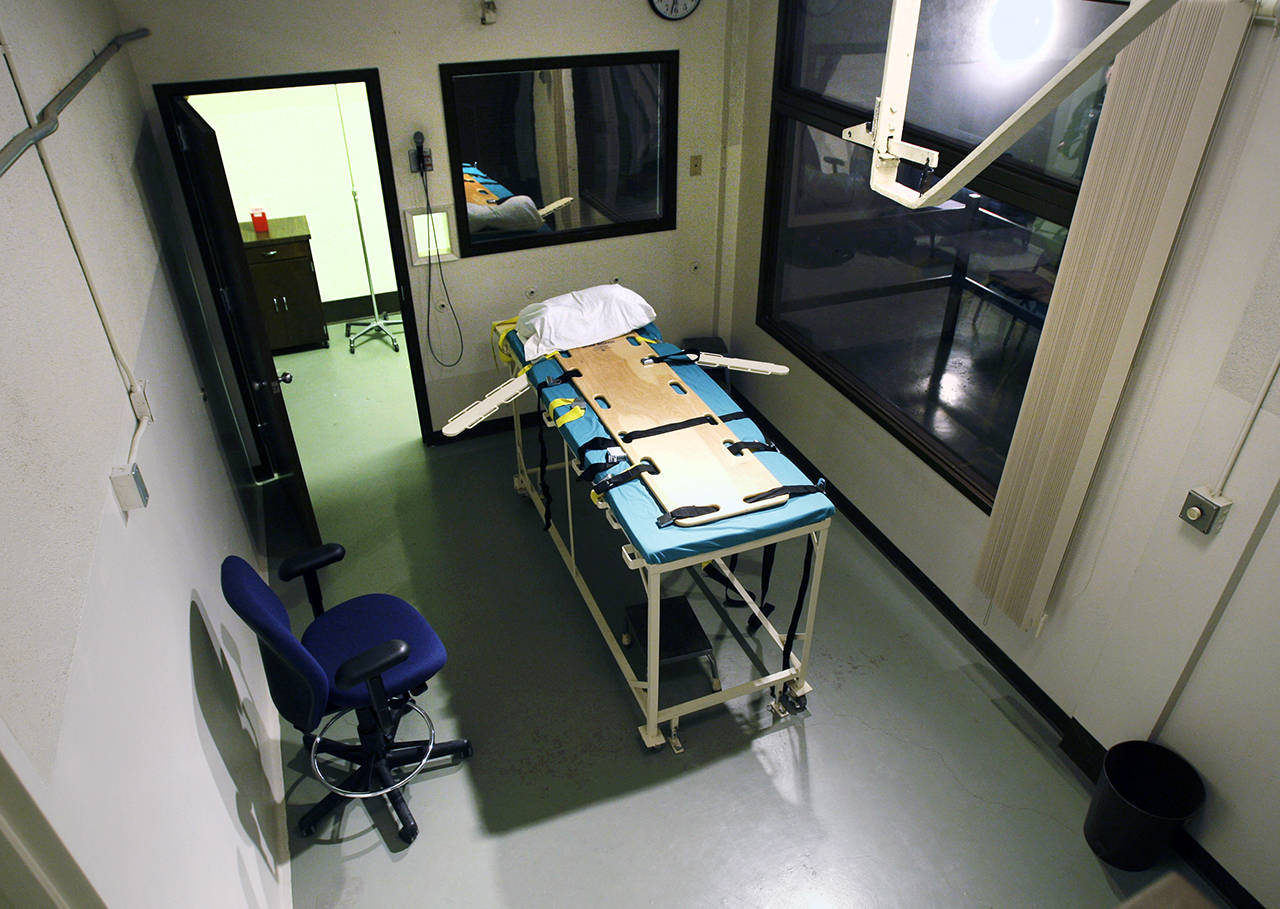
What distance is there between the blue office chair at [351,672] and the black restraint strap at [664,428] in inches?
40.6

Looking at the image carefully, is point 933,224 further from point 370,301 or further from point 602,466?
point 370,301

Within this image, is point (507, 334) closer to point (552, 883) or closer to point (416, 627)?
point (416, 627)

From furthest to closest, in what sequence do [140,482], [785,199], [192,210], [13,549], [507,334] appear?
[785,199], [507,334], [192,210], [140,482], [13,549]

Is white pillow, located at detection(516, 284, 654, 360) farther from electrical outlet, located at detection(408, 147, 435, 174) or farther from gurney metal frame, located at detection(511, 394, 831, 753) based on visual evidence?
electrical outlet, located at detection(408, 147, 435, 174)

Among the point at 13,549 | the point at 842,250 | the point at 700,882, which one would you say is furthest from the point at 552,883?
the point at 842,250

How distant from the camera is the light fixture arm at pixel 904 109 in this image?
1666 millimetres

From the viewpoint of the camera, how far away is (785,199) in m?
4.53

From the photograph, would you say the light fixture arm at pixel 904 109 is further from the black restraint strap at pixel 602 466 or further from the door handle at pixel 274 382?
the door handle at pixel 274 382

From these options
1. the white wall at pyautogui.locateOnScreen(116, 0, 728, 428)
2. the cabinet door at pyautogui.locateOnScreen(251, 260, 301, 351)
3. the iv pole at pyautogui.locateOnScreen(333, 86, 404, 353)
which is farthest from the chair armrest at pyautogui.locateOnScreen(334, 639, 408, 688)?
the iv pole at pyautogui.locateOnScreen(333, 86, 404, 353)

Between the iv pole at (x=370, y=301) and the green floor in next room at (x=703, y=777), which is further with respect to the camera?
the iv pole at (x=370, y=301)

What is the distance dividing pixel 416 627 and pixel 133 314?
135 centimetres

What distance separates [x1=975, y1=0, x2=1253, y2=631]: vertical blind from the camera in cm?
222

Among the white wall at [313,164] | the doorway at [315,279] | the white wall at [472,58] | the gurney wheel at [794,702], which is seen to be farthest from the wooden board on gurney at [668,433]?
the white wall at [313,164]

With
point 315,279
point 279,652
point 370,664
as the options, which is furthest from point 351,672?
point 315,279
